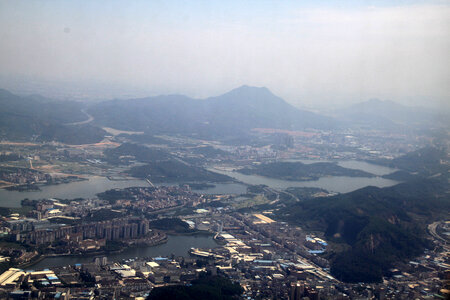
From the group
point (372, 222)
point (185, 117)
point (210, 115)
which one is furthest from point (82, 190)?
point (210, 115)

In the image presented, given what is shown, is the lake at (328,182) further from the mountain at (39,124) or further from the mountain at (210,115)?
the mountain at (210,115)

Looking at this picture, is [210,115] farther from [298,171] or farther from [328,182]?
[328,182]

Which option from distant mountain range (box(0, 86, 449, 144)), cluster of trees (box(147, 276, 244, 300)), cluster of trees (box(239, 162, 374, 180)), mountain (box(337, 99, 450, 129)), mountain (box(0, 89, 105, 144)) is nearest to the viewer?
cluster of trees (box(147, 276, 244, 300))

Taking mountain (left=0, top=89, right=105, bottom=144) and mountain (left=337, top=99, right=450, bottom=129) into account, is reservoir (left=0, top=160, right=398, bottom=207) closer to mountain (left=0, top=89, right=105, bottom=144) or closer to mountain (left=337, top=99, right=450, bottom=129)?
mountain (left=0, top=89, right=105, bottom=144)

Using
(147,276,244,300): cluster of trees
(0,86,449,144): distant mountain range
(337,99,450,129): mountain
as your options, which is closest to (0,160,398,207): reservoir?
(0,86,449,144): distant mountain range

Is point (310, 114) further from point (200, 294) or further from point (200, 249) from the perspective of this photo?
point (200, 294)
